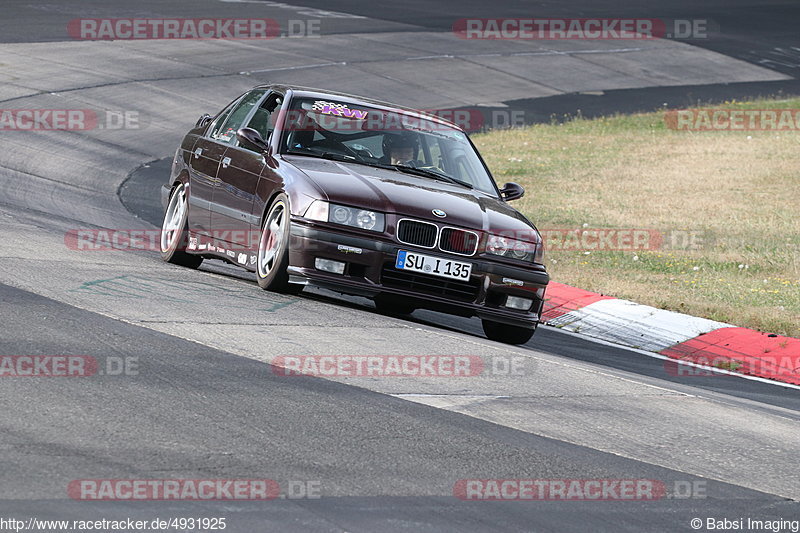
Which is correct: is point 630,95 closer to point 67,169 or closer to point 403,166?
point 67,169

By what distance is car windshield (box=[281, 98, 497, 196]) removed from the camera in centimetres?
1015

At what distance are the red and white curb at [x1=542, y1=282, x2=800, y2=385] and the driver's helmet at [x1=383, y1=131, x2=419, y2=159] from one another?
8.53 feet

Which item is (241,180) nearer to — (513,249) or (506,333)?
(513,249)

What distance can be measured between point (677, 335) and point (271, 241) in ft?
13.7

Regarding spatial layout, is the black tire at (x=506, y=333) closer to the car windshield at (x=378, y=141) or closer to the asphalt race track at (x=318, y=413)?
the asphalt race track at (x=318, y=413)

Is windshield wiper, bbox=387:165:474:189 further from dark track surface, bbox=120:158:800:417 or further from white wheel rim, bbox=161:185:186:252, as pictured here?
white wheel rim, bbox=161:185:186:252

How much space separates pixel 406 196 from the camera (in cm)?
930

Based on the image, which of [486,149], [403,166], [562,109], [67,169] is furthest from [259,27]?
[403,166]

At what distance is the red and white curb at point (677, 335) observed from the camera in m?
10.9

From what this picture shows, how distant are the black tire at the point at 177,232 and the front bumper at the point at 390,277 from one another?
2.23m

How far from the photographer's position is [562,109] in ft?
96.7

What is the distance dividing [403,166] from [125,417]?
480cm

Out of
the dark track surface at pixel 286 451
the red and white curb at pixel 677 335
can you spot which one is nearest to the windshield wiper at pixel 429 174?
the red and white curb at pixel 677 335

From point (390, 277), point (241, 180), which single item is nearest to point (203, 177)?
point (241, 180)
